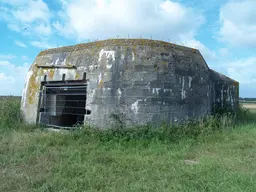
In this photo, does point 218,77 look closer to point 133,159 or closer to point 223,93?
point 223,93

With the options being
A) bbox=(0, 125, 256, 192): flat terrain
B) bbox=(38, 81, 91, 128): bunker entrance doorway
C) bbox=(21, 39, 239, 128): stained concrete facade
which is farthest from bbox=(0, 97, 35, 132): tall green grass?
bbox=(21, 39, 239, 128): stained concrete facade

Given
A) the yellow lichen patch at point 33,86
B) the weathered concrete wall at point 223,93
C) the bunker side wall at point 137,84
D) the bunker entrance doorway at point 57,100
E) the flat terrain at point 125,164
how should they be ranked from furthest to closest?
the weathered concrete wall at point 223,93 → the yellow lichen patch at point 33,86 → the bunker entrance doorway at point 57,100 → the bunker side wall at point 137,84 → the flat terrain at point 125,164

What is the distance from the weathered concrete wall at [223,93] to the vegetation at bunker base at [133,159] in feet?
6.59

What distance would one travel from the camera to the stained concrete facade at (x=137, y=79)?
6730 mm

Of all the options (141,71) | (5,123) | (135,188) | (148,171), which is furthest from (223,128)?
(5,123)

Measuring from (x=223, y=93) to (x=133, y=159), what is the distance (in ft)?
22.3

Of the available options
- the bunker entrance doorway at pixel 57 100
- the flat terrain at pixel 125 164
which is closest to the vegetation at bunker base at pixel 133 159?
the flat terrain at pixel 125 164

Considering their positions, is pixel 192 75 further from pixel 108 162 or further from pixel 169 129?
pixel 108 162

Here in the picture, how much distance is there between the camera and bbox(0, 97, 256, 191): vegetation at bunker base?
11.7 ft

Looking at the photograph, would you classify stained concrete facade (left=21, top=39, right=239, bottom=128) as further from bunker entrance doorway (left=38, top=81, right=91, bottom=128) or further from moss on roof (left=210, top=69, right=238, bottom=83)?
moss on roof (left=210, top=69, right=238, bottom=83)

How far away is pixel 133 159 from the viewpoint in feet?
15.8

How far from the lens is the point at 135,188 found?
3418 millimetres

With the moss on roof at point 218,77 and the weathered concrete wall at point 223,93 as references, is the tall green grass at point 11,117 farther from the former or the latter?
the moss on roof at point 218,77

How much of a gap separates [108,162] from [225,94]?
737cm
